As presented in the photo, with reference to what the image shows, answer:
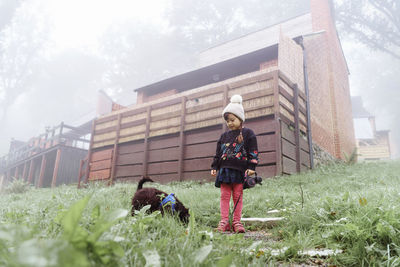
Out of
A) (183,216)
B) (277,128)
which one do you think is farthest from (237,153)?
(277,128)

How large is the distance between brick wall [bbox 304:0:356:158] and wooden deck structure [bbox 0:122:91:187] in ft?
35.7

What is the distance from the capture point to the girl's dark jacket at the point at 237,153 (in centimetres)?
380

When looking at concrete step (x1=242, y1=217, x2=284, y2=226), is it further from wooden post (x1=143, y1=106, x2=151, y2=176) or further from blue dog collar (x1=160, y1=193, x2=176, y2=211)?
wooden post (x1=143, y1=106, x2=151, y2=176)

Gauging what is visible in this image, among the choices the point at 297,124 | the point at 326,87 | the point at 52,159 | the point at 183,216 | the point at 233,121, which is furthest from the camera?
the point at 52,159

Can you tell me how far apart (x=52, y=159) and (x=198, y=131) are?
14.8 metres

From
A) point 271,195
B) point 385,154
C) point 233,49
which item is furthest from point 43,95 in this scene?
point 271,195

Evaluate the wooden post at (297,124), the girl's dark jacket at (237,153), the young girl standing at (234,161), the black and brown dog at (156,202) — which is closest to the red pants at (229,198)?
the young girl standing at (234,161)

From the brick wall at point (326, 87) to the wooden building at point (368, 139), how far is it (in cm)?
1153

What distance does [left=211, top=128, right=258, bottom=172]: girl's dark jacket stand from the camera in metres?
3.80

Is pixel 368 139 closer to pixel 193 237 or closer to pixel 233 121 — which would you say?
pixel 233 121

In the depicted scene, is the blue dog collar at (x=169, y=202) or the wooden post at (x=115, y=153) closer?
the blue dog collar at (x=169, y=202)

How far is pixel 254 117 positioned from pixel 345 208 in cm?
517

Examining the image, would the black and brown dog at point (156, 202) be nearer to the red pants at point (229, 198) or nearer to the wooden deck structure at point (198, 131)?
the red pants at point (229, 198)

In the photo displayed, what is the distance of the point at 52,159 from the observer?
20109mm
